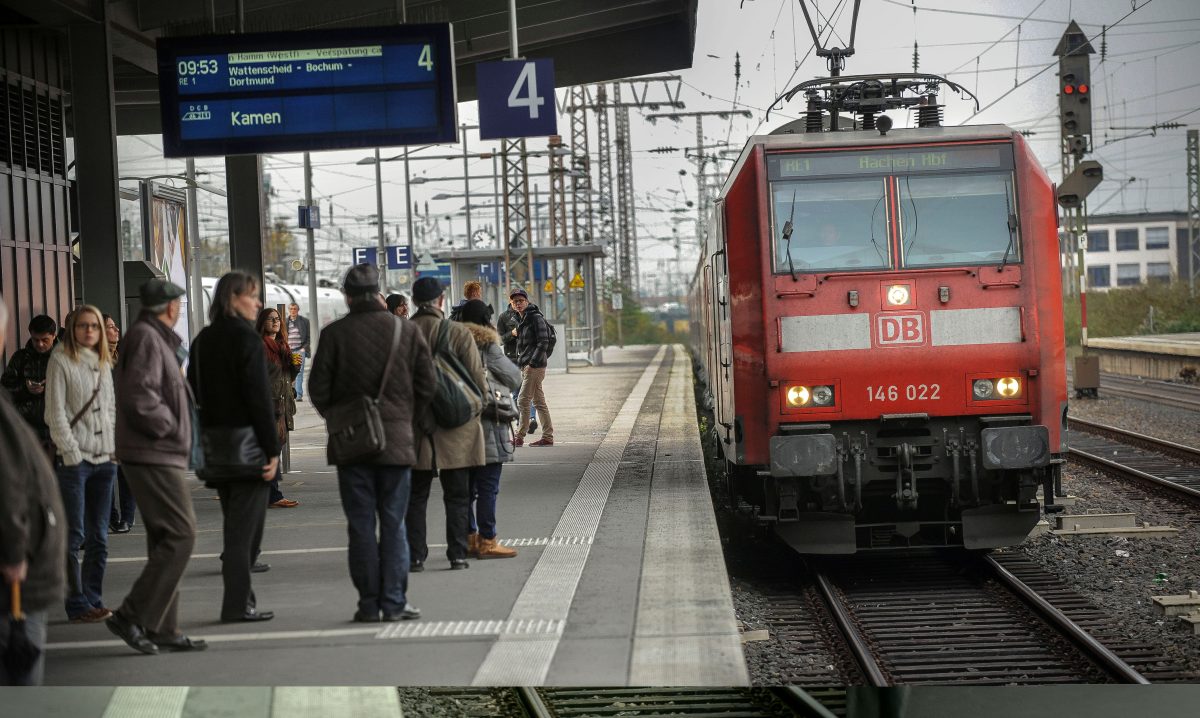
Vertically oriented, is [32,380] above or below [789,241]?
below

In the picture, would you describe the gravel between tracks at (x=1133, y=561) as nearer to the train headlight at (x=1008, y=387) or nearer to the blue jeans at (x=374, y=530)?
the train headlight at (x=1008, y=387)

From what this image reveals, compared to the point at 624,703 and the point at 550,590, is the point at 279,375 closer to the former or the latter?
the point at 550,590

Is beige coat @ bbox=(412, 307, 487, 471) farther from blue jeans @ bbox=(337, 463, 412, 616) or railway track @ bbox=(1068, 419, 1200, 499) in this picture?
railway track @ bbox=(1068, 419, 1200, 499)

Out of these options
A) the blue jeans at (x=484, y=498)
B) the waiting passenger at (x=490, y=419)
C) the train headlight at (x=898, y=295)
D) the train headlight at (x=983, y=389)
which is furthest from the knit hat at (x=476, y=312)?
the train headlight at (x=983, y=389)

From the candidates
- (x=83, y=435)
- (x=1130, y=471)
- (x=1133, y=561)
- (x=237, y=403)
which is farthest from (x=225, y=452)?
(x=1130, y=471)

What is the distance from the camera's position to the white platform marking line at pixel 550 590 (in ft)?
13.5

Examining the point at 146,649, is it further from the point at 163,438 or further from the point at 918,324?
the point at 918,324

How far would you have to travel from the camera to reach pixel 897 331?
5.60 m

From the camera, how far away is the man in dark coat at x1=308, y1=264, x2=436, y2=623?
420 cm

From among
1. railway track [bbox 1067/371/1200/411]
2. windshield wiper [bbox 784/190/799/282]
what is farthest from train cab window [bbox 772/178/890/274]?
railway track [bbox 1067/371/1200/411]

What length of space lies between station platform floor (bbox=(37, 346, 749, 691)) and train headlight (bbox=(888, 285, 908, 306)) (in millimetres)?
1359

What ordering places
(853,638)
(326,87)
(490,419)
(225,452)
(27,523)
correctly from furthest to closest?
(326,87) < (490,419) < (853,638) < (225,452) < (27,523)

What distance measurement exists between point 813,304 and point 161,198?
2589 millimetres

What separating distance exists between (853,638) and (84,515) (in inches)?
108
